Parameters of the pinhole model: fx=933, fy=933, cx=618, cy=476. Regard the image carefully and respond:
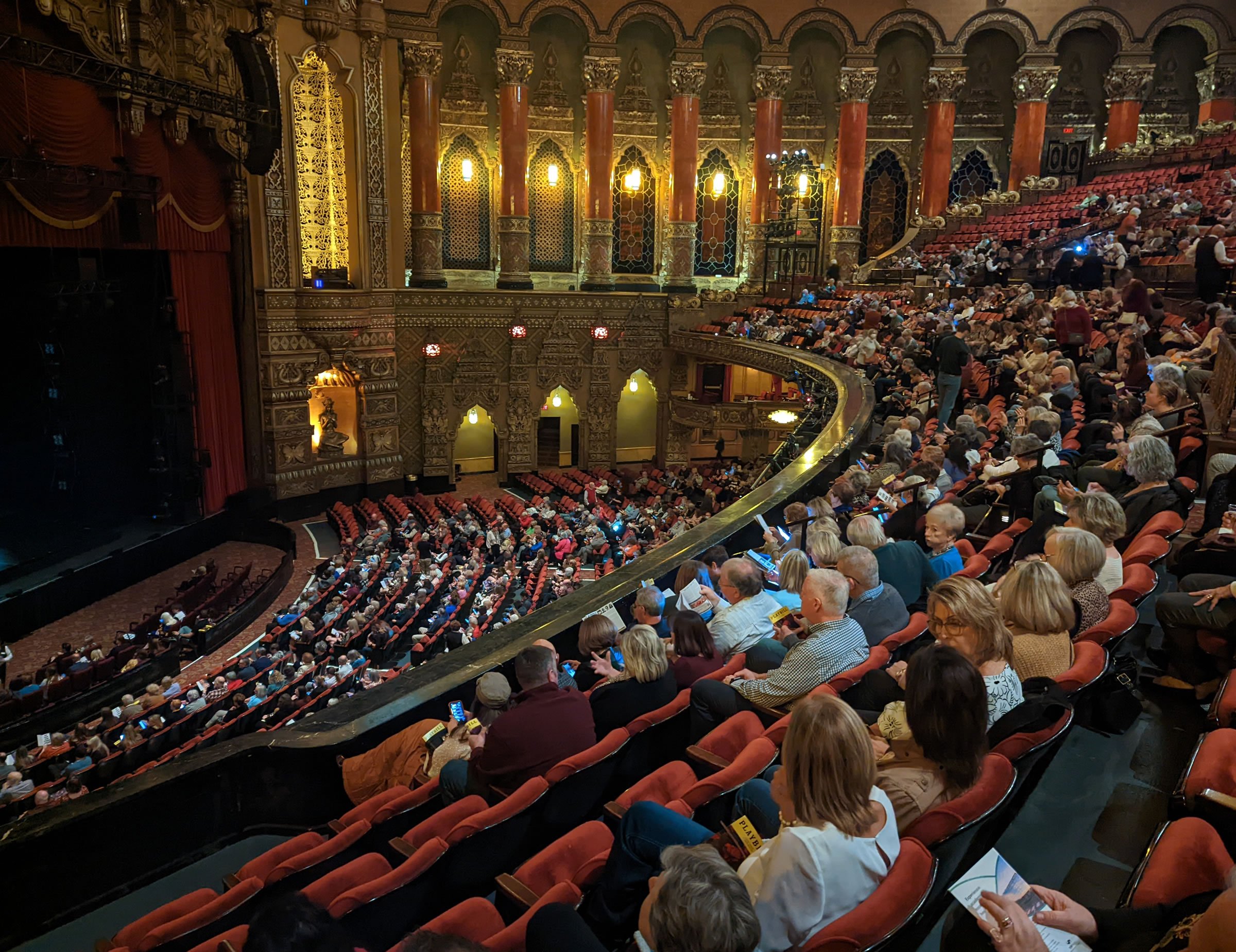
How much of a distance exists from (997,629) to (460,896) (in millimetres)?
2135

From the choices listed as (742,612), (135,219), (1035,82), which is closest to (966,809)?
(742,612)

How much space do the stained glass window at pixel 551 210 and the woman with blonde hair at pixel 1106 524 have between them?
72.5 ft

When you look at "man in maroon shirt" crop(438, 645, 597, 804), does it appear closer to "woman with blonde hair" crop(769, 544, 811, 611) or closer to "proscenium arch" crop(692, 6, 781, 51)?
"woman with blonde hair" crop(769, 544, 811, 611)

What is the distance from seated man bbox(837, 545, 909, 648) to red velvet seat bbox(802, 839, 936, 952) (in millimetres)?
2057

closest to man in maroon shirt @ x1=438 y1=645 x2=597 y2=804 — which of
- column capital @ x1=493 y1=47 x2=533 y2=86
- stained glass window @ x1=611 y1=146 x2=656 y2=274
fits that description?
column capital @ x1=493 y1=47 x2=533 y2=86

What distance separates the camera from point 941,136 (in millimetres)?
25625

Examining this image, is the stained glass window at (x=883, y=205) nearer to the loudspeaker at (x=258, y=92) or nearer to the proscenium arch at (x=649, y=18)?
the proscenium arch at (x=649, y=18)

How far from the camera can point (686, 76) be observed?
2450cm

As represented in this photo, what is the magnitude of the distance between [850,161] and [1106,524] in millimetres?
22973

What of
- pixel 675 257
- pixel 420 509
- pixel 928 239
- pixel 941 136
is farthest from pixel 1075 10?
pixel 420 509

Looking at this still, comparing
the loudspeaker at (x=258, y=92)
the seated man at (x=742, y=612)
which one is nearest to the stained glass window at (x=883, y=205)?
the loudspeaker at (x=258, y=92)

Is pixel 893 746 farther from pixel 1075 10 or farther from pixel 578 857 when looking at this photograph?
pixel 1075 10

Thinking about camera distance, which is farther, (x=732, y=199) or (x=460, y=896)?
(x=732, y=199)

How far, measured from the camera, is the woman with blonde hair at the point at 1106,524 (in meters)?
4.36
